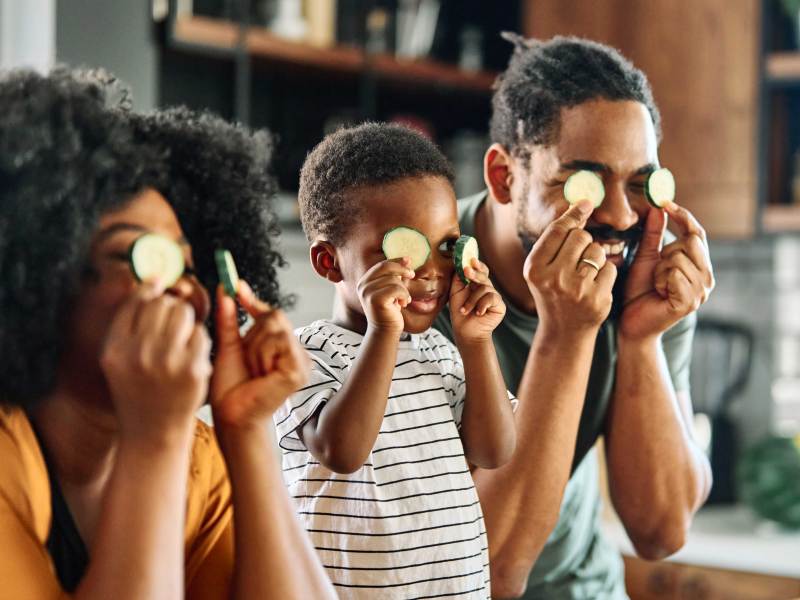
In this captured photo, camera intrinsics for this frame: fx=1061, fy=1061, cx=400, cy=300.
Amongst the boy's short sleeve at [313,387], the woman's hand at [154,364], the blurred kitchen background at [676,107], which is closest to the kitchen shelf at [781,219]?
the blurred kitchen background at [676,107]

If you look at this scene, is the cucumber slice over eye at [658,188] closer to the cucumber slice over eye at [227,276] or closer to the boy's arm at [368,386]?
the boy's arm at [368,386]

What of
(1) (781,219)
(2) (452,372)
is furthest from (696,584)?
(2) (452,372)

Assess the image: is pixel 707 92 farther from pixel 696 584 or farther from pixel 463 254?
pixel 463 254

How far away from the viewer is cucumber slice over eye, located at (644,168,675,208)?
1148 millimetres

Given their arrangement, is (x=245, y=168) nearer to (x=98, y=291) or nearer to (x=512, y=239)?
(x=98, y=291)

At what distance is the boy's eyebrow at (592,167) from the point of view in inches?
45.9

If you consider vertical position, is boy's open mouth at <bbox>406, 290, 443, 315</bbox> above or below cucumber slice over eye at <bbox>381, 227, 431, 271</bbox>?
below

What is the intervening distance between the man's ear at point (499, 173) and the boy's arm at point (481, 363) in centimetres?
35

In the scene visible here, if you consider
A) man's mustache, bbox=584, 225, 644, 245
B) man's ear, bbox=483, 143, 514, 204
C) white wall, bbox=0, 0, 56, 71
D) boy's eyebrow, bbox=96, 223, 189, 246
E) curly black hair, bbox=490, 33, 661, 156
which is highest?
white wall, bbox=0, 0, 56, 71

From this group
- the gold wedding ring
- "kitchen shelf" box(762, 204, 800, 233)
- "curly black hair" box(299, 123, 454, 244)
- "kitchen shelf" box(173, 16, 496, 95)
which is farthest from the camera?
"kitchen shelf" box(762, 204, 800, 233)

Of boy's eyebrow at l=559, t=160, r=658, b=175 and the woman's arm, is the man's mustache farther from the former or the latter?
the woman's arm

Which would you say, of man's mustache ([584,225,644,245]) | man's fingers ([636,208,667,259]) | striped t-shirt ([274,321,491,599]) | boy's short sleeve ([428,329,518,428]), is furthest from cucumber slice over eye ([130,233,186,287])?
man's fingers ([636,208,667,259])

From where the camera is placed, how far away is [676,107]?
2941mm

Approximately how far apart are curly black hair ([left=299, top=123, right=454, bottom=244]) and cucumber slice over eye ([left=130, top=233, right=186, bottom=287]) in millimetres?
264
